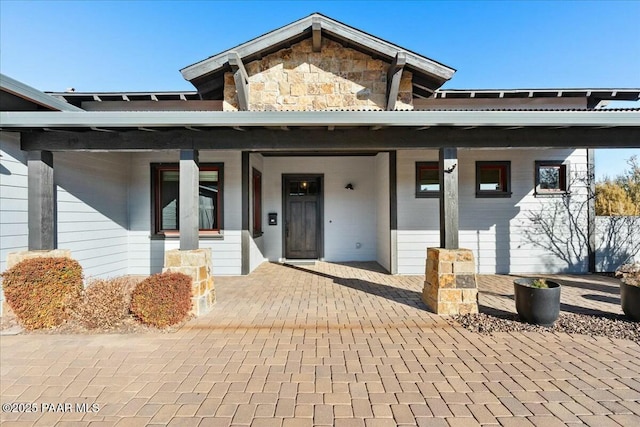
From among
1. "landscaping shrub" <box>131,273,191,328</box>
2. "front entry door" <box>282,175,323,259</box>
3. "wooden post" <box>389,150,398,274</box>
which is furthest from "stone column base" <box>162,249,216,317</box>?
Result: "front entry door" <box>282,175,323,259</box>

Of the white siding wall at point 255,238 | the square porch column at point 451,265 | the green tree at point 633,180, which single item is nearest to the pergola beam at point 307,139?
the square porch column at point 451,265

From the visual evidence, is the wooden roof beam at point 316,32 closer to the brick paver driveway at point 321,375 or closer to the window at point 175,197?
the window at point 175,197

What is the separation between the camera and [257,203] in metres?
8.29

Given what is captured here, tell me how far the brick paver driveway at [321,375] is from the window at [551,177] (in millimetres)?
4517

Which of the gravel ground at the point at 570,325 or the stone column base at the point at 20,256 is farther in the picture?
the stone column base at the point at 20,256

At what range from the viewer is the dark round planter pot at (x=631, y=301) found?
3.93 meters

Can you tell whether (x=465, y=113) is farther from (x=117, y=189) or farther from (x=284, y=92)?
(x=117, y=189)

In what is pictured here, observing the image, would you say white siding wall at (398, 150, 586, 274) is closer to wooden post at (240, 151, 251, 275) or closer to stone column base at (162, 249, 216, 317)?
wooden post at (240, 151, 251, 275)

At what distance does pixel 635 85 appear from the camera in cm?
665

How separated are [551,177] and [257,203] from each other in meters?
7.22

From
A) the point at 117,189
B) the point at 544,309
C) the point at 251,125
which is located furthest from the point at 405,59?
the point at 117,189

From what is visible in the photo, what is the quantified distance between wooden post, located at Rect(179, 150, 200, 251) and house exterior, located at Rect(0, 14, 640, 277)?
0.06 ft

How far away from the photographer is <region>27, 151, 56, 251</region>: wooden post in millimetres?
4320

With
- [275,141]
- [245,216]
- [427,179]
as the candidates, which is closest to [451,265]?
[275,141]
